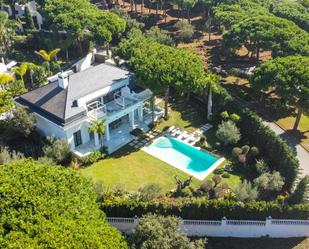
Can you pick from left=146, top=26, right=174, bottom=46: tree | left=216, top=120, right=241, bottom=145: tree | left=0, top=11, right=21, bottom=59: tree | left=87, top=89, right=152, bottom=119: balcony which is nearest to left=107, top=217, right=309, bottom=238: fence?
left=216, top=120, right=241, bottom=145: tree

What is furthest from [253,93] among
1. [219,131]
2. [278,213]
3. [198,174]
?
[278,213]

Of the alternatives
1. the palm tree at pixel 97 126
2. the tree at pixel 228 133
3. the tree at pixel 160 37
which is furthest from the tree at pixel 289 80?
the tree at pixel 160 37

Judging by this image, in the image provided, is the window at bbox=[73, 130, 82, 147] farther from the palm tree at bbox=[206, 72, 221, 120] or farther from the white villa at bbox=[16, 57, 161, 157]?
the palm tree at bbox=[206, 72, 221, 120]

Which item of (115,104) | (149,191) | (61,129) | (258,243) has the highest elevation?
(61,129)

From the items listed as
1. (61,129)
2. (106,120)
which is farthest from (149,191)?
(61,129)

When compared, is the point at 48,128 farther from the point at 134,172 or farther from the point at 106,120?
the point at 134,172
